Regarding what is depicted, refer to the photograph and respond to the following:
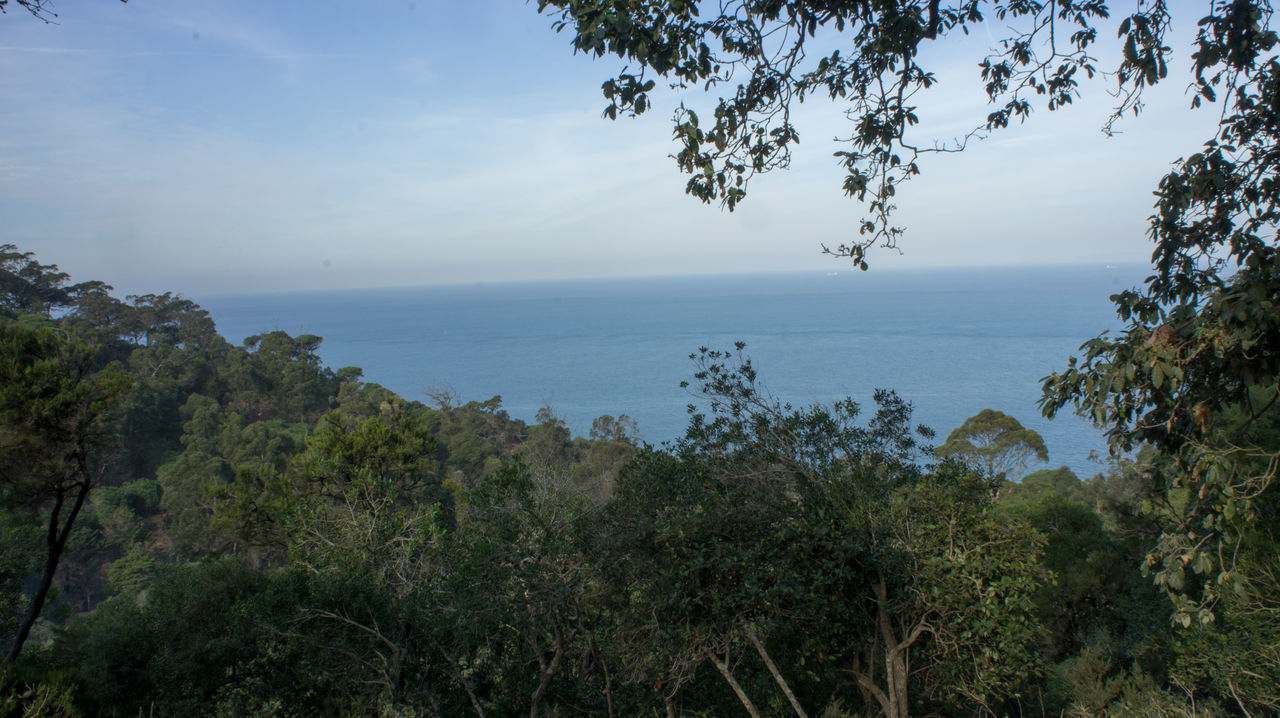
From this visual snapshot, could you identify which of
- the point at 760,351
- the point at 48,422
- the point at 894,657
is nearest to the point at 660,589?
the point at 894,657

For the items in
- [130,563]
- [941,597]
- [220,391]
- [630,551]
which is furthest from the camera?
[220,391]

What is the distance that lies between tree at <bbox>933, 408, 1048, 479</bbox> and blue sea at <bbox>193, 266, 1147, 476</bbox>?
7.46m

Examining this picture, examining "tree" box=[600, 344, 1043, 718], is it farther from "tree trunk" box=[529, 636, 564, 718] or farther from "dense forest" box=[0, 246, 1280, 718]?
"tree trunk" box=[529, 636, 564, 718]

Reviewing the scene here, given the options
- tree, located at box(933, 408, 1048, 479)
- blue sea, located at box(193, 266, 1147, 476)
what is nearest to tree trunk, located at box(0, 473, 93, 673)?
blue sea, located at box(193, 266, 1147, 476)

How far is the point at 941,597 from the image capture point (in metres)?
4.97

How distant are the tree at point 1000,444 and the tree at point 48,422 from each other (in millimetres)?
21097

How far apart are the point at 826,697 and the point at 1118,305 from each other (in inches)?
213

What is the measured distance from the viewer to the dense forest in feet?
16.5

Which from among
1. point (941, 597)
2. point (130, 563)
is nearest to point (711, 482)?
point (941, 597)

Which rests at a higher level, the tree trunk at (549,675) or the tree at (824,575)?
the tree at (824,575)

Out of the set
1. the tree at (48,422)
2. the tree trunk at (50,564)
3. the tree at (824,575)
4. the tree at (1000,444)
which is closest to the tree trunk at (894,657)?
the tree at (824,575)

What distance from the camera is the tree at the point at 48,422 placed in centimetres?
786

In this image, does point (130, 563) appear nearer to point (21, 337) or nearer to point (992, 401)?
point (21, 337)

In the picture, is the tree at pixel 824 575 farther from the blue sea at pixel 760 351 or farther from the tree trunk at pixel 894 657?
the blue sea at pixel 760 351
